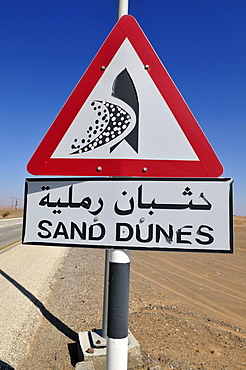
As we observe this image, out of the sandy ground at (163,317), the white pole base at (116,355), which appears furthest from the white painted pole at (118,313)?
the sandy ground at (163,317)

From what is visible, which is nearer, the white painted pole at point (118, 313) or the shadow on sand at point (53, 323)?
the white painted pole at point (118, 313)

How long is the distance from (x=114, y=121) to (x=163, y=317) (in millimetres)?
4213

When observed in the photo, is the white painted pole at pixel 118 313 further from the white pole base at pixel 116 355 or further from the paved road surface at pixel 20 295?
the paved road surface at pixel 20 295

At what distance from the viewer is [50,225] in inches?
64.7

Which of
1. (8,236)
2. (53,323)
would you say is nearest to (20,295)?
(53,323)

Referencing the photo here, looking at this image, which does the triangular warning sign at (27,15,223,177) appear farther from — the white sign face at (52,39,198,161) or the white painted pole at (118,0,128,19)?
the white painted pole at (118,0,128,19)

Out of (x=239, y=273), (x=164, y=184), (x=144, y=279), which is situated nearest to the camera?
Result: (x=164, y=184)

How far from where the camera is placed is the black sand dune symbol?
1.62 metres

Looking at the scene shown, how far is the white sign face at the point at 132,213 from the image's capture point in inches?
59.5

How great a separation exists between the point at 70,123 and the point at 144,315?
421 centimetres

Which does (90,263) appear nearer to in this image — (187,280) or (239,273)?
(187,280)

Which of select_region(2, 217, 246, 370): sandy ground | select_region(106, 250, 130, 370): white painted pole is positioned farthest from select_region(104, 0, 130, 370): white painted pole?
select_region(2, 217, 246, 370): sandy ground

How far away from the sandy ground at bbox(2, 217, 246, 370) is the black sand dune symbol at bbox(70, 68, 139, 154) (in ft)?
9.08

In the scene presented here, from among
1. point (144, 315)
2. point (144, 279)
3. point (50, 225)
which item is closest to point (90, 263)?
point (144, 279)
